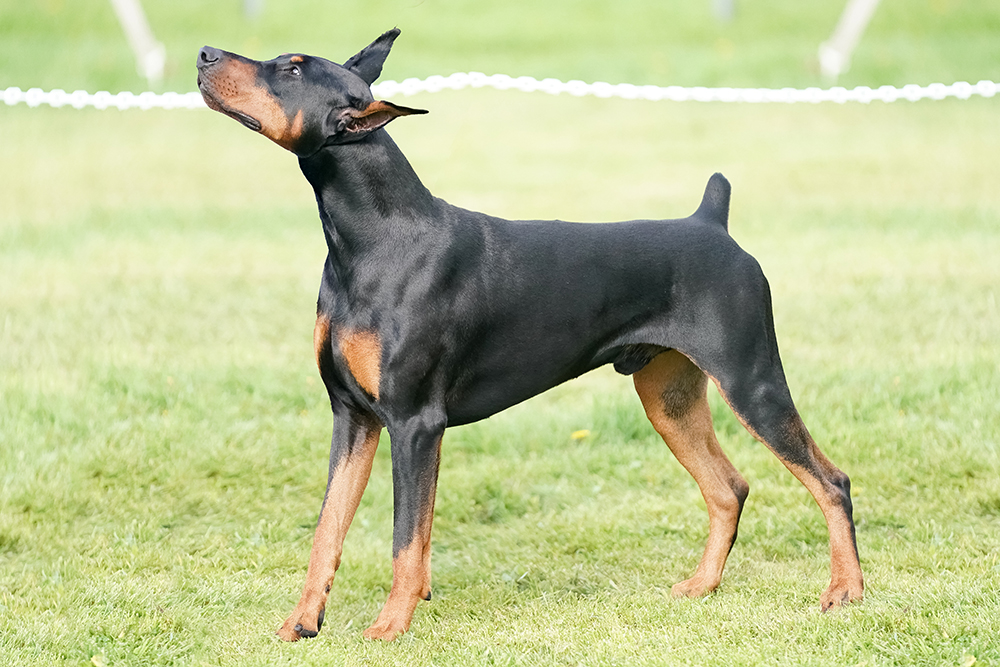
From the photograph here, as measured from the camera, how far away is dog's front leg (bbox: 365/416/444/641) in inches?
178

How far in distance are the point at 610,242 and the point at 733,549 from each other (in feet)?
5.93

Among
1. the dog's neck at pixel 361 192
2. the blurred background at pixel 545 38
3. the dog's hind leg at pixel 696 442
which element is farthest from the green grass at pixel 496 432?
the blurred background at pixel 545 38

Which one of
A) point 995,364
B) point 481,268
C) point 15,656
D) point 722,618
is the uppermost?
point 481,268

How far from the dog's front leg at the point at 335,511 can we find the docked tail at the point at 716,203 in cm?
169

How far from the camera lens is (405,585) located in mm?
4598

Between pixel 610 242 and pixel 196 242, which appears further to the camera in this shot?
pixel 196 242

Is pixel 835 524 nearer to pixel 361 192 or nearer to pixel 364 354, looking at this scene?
pixel 364 354

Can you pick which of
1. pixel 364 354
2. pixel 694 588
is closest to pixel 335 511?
pixel 364 354

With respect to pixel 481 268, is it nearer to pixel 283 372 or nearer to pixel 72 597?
pixel 72 597

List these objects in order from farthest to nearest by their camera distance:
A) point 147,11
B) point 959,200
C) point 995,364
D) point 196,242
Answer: point 147,11
point 959,200
point 196,242
point 995,364

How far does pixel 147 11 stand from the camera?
850 inches

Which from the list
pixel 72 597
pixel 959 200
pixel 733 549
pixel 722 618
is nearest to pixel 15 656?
pixel 72 597

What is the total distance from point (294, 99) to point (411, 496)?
1543 mm

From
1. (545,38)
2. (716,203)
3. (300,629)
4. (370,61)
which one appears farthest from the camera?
(545,38)
